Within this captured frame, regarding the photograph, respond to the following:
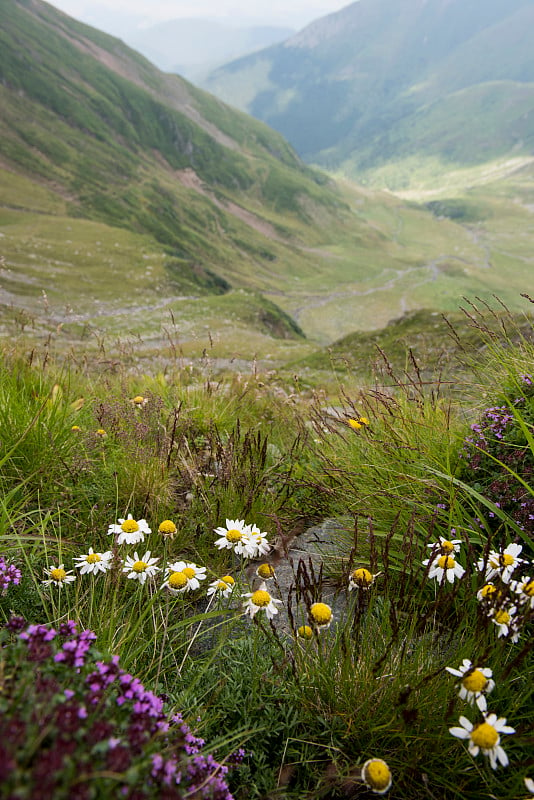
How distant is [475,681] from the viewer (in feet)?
5.11

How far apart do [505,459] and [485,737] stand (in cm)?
198

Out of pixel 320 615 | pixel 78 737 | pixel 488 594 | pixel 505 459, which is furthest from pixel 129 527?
pixel 505 459

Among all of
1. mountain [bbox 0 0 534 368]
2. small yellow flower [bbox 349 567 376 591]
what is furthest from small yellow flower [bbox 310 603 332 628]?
mountain [bbox 0 0 534 368]

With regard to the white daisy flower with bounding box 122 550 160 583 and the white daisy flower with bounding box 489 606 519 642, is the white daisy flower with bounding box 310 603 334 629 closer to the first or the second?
the white daisy flower with bounding box 489 606 519 642

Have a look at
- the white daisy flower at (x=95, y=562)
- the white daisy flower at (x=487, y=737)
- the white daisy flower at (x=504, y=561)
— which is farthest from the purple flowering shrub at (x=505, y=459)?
the white daisy flower at (x=95, y=562)

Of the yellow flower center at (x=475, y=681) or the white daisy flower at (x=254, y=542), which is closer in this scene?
the yellow flower center at (x=475, y=681)

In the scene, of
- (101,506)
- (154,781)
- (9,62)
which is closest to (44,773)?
(154,781)

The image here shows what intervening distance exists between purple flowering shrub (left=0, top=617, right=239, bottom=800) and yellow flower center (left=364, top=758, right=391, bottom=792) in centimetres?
45

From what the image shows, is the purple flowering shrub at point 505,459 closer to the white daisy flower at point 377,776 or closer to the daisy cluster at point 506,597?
the daisy cluster at point 506,597

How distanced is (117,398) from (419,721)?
13.8ft

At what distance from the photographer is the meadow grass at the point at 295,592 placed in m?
1.73

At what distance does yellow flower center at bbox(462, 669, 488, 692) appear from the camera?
61.1 inches

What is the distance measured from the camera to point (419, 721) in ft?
5.99

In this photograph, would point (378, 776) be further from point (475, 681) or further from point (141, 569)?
point (141, 569)
